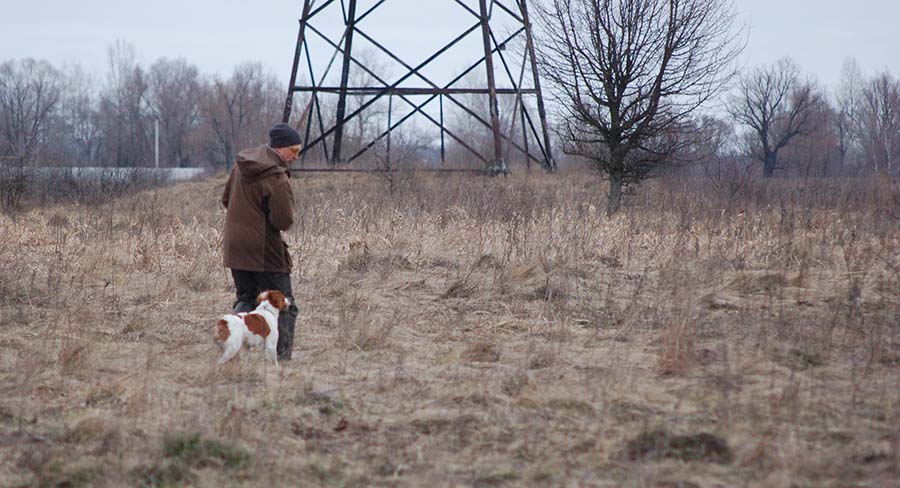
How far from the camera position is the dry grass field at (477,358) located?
17.1ft

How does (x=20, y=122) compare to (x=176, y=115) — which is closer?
(x=20, y=122)

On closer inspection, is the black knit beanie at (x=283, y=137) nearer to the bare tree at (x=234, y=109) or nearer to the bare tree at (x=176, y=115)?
the bare tree at (x=234, y=109)

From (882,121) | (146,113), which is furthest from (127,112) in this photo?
(882,121)

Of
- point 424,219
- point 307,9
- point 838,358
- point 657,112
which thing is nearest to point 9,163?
point 307,9

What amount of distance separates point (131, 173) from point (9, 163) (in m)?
4.91

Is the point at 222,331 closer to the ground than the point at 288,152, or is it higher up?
closer to the ground

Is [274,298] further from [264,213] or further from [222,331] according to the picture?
[264,213]

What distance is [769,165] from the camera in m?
30.1

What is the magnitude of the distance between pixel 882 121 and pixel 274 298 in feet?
100

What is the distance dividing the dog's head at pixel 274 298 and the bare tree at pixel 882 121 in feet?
88.6

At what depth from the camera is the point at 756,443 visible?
5.29 meters

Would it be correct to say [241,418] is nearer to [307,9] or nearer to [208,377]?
[208,377]

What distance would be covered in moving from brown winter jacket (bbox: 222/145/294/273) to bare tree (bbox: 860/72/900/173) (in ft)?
88.4

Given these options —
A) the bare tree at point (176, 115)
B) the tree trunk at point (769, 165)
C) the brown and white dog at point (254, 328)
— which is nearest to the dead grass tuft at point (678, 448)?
the brown and white dog at point (254, 328)
